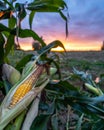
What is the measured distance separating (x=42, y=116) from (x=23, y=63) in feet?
1.28

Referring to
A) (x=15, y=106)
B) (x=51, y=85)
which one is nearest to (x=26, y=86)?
(x=15, y=106)

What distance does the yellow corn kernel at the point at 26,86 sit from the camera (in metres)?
1.45

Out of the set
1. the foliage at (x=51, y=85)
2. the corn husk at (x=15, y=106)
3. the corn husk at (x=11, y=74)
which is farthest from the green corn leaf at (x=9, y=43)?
the corn husk at (x=15, y=106)

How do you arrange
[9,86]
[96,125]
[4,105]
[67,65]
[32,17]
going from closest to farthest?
[4,105]
[9,86]
[96,125]
[32,17]
[67,65]

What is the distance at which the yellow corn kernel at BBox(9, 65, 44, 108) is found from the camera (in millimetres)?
1450

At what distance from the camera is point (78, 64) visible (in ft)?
16.1

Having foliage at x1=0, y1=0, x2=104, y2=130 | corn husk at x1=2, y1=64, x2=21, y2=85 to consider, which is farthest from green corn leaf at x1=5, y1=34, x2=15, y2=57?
corn husk at x1=2, y1=64, x2=21, y2=85

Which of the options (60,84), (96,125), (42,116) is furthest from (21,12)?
A: (96,125)

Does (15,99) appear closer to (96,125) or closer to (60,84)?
(60,84)

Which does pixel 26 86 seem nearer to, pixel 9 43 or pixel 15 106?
pixel 15 106

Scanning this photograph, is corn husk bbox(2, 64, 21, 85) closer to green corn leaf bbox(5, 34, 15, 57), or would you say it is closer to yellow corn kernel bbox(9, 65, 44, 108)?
yellow corn kernel bbox(9, 65, 44, 108)

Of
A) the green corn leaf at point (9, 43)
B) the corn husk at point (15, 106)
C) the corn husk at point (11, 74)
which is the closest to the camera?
the corn husk at point (15, 106)

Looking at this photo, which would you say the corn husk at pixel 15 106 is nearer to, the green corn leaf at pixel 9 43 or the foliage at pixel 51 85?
the foliage at pixel 51 85

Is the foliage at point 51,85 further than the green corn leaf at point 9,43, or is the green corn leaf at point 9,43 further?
the green corn leaf at point 9,43
